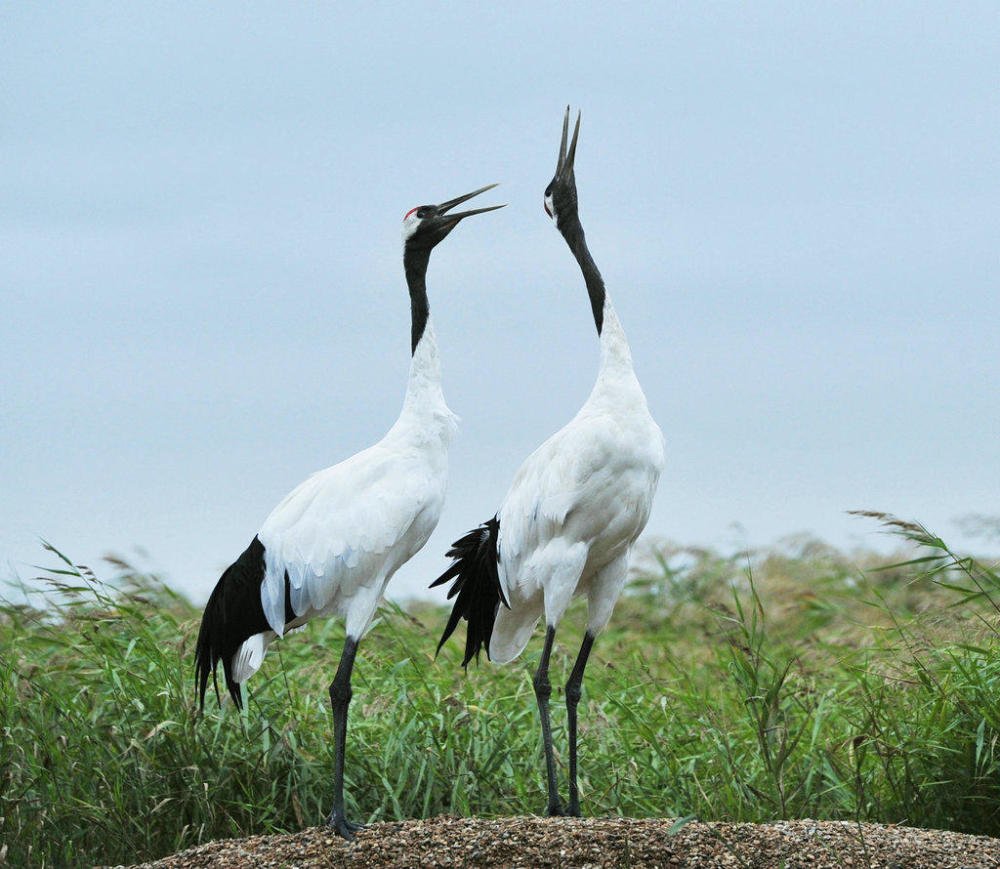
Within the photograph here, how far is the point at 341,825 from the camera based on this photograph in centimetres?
525

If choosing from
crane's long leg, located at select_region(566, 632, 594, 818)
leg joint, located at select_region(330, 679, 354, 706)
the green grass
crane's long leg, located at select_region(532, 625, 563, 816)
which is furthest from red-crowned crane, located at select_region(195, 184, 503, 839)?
crane's long leg, located at select_region(566, 632, 594, 818)

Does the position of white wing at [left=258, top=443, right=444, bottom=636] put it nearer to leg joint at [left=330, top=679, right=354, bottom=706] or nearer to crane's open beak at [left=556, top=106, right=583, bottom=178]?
leg joint at [left=330, top=679, right=354, bottom=706]

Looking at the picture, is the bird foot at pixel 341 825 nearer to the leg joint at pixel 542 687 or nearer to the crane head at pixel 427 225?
the leg joint at pixel 542 687

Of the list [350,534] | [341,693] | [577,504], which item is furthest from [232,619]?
[577,504]

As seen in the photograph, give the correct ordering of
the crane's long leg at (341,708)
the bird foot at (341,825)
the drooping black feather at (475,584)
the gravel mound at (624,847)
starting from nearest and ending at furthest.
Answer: the gravel mound at (624,847) → the bird foot at (341,825) → the crane's long leg at (341,708) → the drooping black feather at (475,584)

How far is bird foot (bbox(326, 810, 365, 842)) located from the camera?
520 centimetres

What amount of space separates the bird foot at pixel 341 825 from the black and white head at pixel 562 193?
2.86m

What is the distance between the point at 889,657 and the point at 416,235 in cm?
343

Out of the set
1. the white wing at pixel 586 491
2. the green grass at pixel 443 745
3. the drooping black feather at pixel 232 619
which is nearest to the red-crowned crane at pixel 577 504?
the white wing at pixel 586 491

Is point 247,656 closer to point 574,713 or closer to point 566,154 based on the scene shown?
point 574,713

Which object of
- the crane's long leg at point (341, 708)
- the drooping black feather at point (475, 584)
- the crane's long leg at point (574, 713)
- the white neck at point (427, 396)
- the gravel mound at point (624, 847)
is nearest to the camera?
the gravel mound at point (624, 847)

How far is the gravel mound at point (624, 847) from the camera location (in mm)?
4629

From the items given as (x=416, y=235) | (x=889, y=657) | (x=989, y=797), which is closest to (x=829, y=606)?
(x=889, y=657)

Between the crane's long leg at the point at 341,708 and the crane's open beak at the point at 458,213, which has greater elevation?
the crane's open beak at the point at 458,213
